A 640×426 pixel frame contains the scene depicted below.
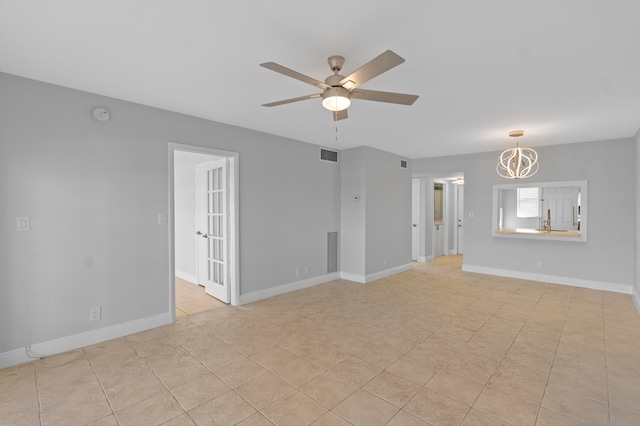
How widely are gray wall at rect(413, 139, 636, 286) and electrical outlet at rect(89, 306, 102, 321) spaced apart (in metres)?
6.48

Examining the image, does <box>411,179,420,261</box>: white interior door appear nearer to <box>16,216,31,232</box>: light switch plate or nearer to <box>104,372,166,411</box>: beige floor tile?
<box>104,372,166,411</box>: beige floor tile

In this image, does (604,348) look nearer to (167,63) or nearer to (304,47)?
(304,47)

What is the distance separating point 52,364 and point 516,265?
705 cm

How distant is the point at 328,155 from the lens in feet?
18.7

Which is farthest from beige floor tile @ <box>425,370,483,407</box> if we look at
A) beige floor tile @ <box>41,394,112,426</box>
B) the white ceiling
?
the white ceiling

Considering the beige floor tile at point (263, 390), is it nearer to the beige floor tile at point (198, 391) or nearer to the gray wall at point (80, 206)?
the beige floor tile at point (198, 391)

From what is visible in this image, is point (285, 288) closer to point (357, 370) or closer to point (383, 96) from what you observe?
point (357, 370)

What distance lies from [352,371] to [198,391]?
1.24m

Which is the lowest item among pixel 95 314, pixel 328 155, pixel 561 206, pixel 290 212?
pixel 95 314

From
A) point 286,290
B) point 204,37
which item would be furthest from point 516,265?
point 204,37

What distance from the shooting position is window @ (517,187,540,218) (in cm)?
597

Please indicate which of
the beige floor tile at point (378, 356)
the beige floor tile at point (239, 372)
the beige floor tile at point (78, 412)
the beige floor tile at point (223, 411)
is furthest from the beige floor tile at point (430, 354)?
the beige floor tile at point (78, 412)

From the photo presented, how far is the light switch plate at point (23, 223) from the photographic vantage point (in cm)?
270

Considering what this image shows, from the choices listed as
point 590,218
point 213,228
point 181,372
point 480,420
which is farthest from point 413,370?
point 590,218
